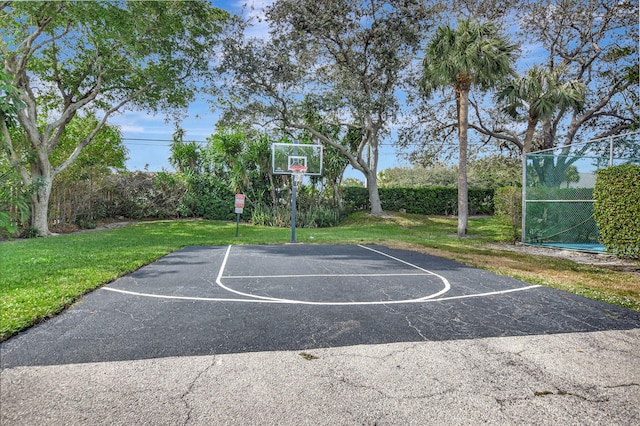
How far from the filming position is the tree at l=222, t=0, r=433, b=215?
49.8ft

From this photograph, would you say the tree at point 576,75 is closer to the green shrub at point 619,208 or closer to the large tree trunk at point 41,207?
the green shrub at point 619,208

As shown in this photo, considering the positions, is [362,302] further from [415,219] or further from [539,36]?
[539,36]

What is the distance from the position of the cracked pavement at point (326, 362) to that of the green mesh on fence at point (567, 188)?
214 inches

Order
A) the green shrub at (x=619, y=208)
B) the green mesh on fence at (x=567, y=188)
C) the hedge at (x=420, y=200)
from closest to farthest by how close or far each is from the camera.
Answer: the green shrub at (x=619, y=208) < the green mesh on fence at (x=567, y=188) < the hedge at (x=420, y=200)

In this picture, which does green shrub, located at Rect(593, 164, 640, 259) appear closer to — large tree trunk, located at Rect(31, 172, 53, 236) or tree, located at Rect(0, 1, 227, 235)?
tree, located at Rect(0, 1, 227, 235)

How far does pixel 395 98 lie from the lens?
16.4 m

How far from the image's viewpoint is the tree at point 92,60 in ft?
36.2

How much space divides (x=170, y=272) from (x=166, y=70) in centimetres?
1088

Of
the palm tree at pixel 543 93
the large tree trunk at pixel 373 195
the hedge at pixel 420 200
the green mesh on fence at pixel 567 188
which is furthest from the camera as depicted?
the hedge at pixel 420 200

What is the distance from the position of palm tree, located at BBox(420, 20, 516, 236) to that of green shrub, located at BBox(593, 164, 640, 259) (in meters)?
5.50

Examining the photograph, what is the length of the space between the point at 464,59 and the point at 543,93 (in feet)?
11.7

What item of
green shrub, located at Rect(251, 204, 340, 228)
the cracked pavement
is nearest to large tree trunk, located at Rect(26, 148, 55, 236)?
green shrub, located at Rect(251, 204, 340, 228)

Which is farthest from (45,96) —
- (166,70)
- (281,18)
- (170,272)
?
(170,272)

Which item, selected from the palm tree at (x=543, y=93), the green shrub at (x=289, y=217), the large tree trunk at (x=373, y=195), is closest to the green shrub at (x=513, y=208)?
the palm tree at (x=543, y=93)
